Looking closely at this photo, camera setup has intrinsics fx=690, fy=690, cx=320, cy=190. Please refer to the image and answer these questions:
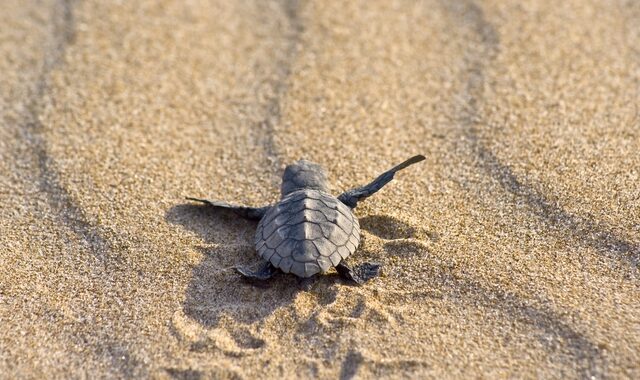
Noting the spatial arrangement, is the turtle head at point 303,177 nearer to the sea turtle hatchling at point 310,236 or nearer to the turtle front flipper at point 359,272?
the sea turtle hatchling at point 310,236

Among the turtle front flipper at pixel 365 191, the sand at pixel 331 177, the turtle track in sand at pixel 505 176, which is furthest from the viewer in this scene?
the turtle front flipper at pixel 365 191

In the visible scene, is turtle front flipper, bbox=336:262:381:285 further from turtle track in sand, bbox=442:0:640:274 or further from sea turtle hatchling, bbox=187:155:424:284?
turtle track in sand, bbox=442:0:640:274

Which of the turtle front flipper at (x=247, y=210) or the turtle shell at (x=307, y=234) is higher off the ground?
the turtle shell at (x=307, y=234)

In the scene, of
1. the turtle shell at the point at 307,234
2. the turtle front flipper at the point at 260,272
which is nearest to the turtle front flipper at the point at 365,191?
the turtle shell at the point at 307,234

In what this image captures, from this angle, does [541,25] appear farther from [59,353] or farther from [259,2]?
[59,353]

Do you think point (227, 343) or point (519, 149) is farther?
point (519, 149)

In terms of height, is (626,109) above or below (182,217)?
above

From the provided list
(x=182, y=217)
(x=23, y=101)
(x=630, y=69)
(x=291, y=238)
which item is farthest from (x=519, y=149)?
(x=23, y=101)

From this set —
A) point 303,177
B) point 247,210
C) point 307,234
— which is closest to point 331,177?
point 303,177

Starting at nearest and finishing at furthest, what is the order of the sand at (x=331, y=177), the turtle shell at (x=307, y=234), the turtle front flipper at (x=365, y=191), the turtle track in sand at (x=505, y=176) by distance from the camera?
1. the sand at (x=331, y=177)
2. the turtle shell at (x=307, y=234)
3. the turtle track in sand at (x=505, y=176)
4. the turtle front flipper at (x=365, y=191)
